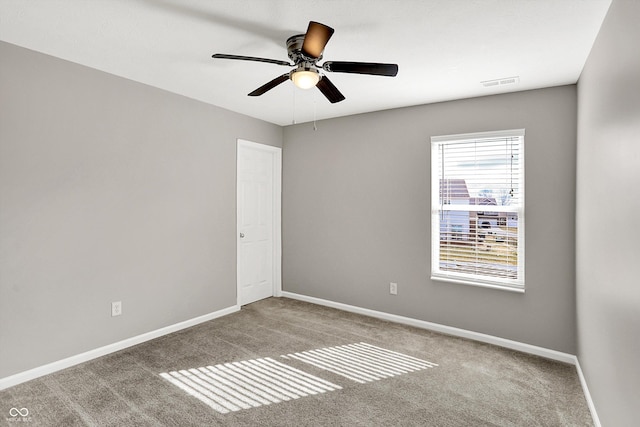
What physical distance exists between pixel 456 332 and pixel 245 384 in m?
2.26

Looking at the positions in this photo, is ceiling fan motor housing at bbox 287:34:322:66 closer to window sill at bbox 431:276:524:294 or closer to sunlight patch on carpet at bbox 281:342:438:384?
sunlight patch on carpet at bbox 281:342:438:384

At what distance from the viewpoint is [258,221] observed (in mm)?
4715

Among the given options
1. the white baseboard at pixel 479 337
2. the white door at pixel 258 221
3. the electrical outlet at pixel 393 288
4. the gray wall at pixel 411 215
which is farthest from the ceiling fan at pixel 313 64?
the white baseboard at pixel 479 337

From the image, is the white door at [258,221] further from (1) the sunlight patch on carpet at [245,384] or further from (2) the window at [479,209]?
(2) the window at [479,209]

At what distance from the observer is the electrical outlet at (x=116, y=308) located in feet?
9.98

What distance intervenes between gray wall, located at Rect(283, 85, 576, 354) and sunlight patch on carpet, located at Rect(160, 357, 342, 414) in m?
1.70

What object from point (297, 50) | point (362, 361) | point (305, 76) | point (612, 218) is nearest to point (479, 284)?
point (362, 361)

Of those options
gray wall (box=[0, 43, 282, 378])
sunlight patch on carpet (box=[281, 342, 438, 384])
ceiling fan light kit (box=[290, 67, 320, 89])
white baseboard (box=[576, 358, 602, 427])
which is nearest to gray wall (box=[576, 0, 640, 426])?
white baseboard (box=[576, 358, 602, 427])

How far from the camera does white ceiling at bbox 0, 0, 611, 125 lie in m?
1.94

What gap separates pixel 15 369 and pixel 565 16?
4413 mm

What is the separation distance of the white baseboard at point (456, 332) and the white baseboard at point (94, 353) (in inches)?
58.3

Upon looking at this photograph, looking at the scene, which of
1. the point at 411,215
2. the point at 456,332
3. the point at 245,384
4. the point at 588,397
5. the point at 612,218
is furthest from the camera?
the point at 411,215

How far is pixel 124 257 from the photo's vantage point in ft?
10.2

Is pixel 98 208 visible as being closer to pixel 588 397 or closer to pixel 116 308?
pixel 116 308
